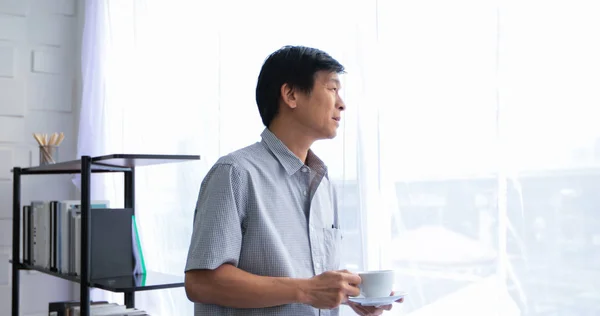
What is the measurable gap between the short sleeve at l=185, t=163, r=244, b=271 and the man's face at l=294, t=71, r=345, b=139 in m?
0.21

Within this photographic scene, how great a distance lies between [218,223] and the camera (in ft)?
4.26

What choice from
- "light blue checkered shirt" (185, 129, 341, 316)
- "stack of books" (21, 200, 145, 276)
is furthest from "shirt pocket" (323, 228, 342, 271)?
"stack of books" (21, 200, 145, 276)

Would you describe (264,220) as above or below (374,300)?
above

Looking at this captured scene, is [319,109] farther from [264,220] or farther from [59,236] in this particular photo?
[59,236]

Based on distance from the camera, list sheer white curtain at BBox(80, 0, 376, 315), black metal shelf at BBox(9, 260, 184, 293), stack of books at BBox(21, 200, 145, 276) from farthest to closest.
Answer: stack of books at BBox(21, 200, 145, 276) < black metal shelf at BBox(9, 260, 184, 293) < sheer white curtain at BBox(80, 0, 376, 315)

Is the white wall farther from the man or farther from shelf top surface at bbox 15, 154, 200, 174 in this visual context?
the man

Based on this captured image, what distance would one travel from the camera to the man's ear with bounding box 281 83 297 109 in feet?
4.79

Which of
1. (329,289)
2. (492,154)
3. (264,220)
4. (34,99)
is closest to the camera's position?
(329,289)

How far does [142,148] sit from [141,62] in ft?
1.31

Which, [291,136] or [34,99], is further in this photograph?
[34,99]

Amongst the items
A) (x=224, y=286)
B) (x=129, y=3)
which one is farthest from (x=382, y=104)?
(x=129, y=3)

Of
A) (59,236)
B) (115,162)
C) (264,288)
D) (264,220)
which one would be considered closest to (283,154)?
(264,220)

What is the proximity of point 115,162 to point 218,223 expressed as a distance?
4.19 feet

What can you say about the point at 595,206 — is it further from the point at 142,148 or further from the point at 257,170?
the point at 142,148
